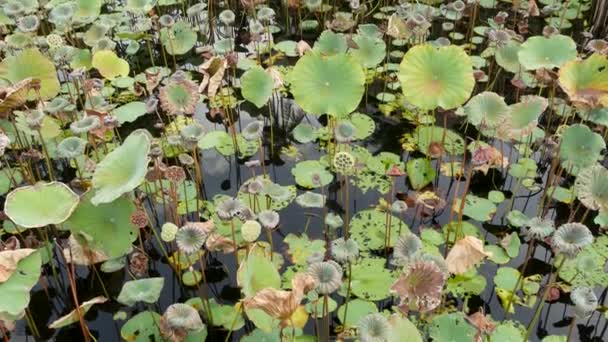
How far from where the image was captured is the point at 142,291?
2422mm

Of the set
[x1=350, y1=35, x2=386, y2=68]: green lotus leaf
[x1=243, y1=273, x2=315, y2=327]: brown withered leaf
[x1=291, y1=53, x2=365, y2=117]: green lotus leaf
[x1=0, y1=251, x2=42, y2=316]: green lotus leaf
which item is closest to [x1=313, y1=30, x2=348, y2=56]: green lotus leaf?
[x1=350, y1=35, x2=386, y2=68]: green lotus leaf

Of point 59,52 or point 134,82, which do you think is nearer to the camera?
point 59,52

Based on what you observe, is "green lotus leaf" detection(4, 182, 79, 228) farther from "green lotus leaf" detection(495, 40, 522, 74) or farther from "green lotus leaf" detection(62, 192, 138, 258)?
"green lotus leaf" detection(495, 40, 522, 74)

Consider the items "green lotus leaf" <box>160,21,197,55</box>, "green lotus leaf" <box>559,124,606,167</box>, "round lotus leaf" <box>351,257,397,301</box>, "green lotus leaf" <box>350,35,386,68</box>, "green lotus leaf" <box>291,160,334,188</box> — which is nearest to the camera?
"round lotus leaf" <box>351,257,397,301</box>

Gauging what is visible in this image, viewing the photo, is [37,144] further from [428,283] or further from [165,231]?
[428,283]

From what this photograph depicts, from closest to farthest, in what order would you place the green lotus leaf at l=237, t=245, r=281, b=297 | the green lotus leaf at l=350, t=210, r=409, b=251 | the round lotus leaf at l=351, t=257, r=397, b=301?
1. the green lotus leaf at l=237, t=245, r=281, b=297
2. the round lotus leaf at l=351, t=257, r=397, b=301
3. the green lotus leaf at l=350, t=210, r=409, b=251

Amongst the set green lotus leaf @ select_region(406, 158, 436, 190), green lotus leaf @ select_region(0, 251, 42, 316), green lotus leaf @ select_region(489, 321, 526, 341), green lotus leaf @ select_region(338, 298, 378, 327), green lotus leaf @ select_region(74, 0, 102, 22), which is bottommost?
green lotus leaf @ select_region(489, 321, 526, 341)

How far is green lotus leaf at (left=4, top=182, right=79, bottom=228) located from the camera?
2.51 m

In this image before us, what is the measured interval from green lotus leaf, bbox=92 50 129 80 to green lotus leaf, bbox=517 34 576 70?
2563 millimetres

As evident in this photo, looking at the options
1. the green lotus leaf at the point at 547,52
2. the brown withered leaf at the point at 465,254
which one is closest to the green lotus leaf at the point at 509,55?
the green lotus leaf at the point at 547,52

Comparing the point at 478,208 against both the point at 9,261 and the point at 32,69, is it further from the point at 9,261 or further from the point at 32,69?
the point at 32,69

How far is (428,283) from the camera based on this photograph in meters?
A: 2.17

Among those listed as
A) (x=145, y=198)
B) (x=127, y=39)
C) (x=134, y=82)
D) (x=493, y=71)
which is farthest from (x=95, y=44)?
(x=493, y=71)

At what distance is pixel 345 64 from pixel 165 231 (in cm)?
133
